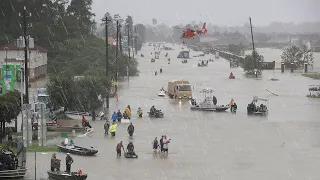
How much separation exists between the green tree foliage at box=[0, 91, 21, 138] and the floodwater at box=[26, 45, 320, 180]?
2.91 m

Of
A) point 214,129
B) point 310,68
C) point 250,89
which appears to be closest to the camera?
point 214,129

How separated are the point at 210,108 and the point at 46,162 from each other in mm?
20021

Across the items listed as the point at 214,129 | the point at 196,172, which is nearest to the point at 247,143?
the point at 214,129

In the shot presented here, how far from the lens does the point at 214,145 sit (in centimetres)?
3020

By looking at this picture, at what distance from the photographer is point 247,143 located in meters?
30.8

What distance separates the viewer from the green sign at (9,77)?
143 feet

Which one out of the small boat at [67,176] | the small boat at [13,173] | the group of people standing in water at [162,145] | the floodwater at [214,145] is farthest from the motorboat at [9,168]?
the group of people standing in water at [162,145]

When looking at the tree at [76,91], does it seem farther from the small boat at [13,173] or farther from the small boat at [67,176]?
the small boat at [67,176]

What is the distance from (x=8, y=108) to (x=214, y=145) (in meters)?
8.90

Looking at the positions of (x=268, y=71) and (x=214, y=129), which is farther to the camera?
(x=268, y=71)

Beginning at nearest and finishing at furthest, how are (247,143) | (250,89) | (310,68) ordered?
(247,143) → (250,89) → (310,68)

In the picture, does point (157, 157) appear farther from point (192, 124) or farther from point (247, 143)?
point (192, 124)

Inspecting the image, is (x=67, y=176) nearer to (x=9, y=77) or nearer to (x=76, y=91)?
(x=76, y=91)

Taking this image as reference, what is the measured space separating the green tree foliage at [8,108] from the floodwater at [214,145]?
2.91 metres
